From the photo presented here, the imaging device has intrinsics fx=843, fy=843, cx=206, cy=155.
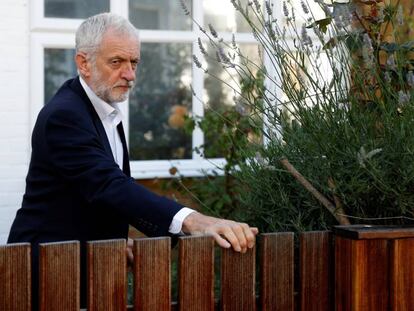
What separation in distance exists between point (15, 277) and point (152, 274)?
36 cm

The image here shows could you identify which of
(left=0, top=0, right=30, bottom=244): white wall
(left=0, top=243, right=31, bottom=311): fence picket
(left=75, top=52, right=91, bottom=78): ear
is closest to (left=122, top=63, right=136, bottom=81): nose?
(left=75, top=52, right=91, bottom=78): ear

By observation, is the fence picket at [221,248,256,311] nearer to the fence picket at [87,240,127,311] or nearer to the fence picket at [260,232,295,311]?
the fence picket at [260,232,295,311]

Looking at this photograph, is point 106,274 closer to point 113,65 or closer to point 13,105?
point 113,65

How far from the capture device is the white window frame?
516cm

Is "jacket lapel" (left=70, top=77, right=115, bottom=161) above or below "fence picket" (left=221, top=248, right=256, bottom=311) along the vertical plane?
above

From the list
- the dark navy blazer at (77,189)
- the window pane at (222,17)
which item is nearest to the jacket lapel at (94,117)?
the dark navy blazer at (77,189)

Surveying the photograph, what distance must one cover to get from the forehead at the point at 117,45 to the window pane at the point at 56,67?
2736mm

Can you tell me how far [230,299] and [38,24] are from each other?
324 cm

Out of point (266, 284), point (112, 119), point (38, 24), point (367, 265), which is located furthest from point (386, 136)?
point (38, 24)

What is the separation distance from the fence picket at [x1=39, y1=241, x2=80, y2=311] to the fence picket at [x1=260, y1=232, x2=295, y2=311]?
0.55 meters

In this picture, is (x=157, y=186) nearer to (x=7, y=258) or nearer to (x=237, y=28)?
(x=237, y=28)

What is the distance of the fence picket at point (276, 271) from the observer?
237 cm

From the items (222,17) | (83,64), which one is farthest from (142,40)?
(83,64)

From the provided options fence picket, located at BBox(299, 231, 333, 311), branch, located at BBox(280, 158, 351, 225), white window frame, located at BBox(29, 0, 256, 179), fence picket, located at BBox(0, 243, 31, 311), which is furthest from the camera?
white window frame, located at BBox(29, 0, 256, 179)
